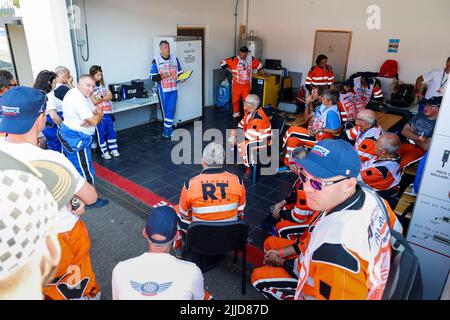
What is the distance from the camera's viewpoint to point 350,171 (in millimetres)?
1519

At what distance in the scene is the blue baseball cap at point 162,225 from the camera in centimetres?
170

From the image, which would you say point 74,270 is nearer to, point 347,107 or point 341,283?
point 341,283

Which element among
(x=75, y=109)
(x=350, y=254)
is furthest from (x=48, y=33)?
(x=350, y=254)

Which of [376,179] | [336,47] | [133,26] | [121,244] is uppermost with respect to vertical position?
[133,26]

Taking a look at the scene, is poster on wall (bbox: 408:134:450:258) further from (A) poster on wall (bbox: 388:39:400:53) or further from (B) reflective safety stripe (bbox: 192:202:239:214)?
(A) poster on wall (bbox: 388:39:400:53)

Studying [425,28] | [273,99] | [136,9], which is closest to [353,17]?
[425,28]

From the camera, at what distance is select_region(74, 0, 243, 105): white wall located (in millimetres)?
5992

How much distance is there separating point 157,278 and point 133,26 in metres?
6.29

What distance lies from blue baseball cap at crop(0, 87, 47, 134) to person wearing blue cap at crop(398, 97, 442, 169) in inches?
152

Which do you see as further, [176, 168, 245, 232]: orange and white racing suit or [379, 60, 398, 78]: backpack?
[379, 60, 398, 78]: backpack

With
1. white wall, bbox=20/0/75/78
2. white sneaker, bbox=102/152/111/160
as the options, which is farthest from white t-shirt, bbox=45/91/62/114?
white sneaker, bbox=102/152/111/160

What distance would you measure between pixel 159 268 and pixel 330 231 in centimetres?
84

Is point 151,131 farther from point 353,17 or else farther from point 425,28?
point 425,28

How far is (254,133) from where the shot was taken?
4.59m
